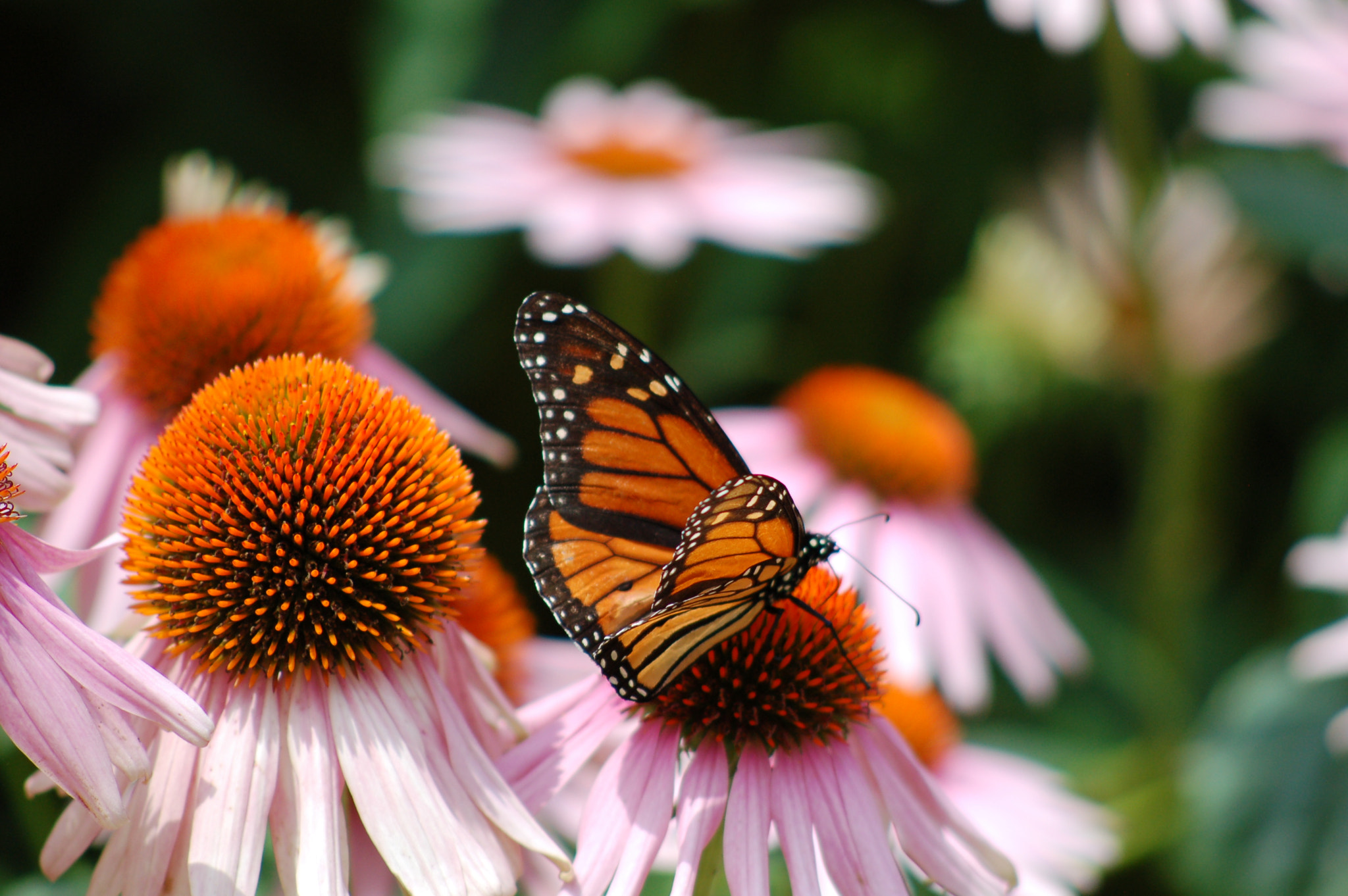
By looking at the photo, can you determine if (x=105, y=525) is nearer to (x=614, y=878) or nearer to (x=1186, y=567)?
(x=614, y=878)

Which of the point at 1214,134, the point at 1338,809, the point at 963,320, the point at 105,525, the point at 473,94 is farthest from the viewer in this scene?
the point at 963,320

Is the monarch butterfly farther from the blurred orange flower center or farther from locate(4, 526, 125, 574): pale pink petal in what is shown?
the blurred orange flower center

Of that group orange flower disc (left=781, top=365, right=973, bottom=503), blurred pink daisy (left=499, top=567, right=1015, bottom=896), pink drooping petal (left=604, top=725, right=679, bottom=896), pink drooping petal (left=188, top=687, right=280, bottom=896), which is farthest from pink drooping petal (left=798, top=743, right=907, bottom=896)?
orange flower disc (left=781, top=365, right=973, bottom=503)

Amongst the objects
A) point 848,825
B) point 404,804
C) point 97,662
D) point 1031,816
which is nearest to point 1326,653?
point 1031,816

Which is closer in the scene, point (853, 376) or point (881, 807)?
point (881, 807)

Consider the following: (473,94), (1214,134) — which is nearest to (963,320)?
(1214,134)

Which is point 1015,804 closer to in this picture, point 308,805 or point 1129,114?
point 308,805

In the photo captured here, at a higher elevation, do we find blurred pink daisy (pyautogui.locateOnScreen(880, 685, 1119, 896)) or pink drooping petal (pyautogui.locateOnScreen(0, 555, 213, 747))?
blurred pink daisy (pyautogui.locateOnScreen(880, 685, 1119, 896))
